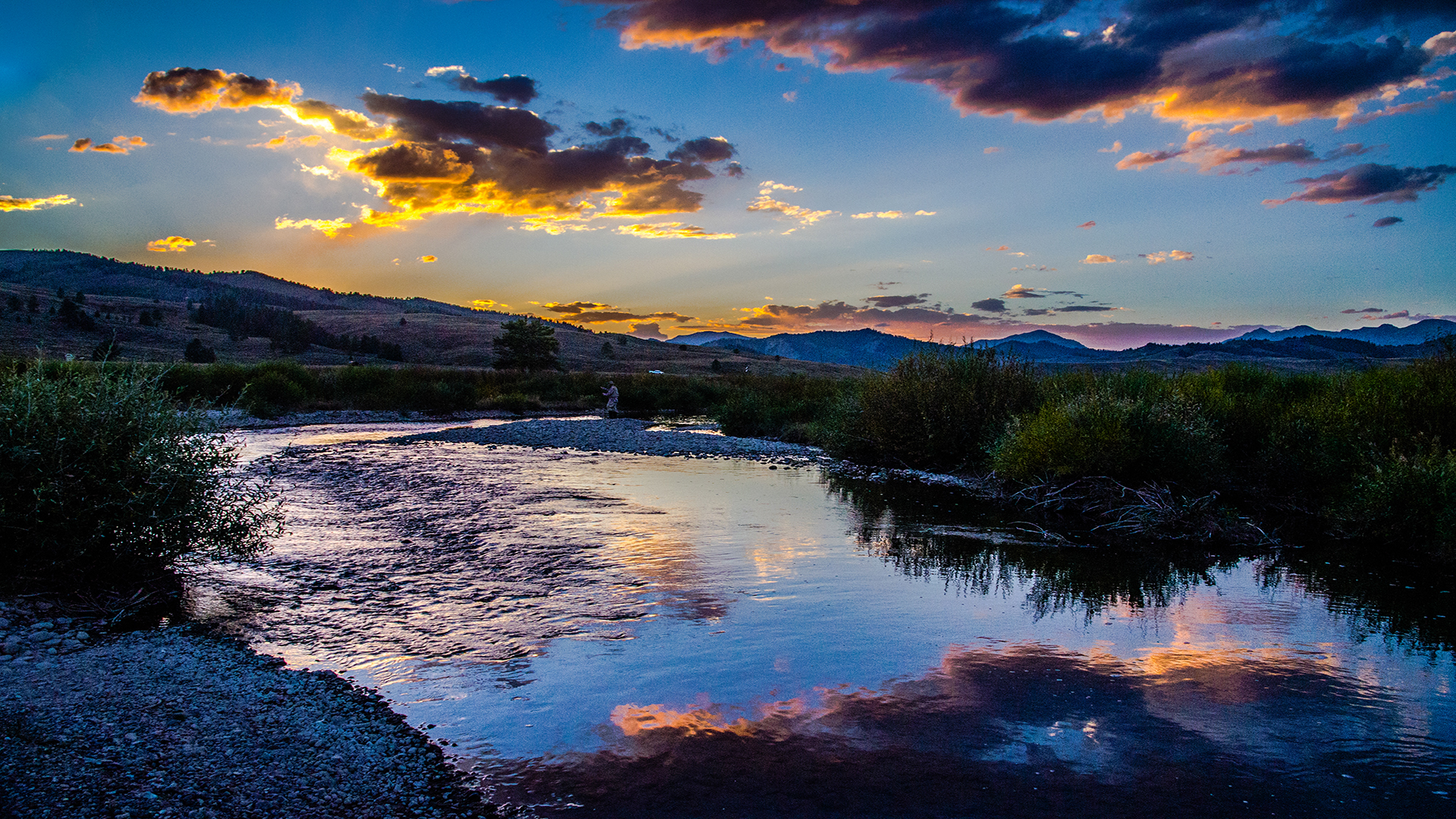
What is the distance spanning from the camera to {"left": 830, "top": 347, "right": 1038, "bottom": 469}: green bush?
2255 centimetres

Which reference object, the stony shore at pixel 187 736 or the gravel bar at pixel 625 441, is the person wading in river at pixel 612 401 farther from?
the stony shore at pixel 187 736

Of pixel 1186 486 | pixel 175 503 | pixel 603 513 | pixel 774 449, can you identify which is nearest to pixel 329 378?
pixel 774 449

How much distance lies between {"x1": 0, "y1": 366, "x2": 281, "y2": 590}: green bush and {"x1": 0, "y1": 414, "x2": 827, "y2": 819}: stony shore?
2.64 ft

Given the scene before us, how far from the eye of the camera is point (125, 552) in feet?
27.2

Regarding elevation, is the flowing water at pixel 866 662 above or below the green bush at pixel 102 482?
below

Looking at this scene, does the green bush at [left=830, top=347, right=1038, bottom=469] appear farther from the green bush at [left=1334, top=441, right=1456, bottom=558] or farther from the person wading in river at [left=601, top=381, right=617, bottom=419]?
the person wading in river at [left=601, top=381, right=617, bottom=419]

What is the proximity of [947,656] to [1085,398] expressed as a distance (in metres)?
12.2

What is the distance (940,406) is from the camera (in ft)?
75.8

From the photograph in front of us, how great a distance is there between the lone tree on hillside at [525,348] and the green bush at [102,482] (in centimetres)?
6828

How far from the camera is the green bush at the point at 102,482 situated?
25.1 ft

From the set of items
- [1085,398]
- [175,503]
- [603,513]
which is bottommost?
[603,513]

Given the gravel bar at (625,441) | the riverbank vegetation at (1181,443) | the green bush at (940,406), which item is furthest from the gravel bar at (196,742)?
the gravel bar at (625,441)

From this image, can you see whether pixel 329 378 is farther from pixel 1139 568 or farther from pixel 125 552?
pixel 1139 568

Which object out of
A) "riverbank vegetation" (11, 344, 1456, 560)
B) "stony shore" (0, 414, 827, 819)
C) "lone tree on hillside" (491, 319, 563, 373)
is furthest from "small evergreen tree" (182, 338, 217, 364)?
"stony shore" (0, 414, 827, 819)
